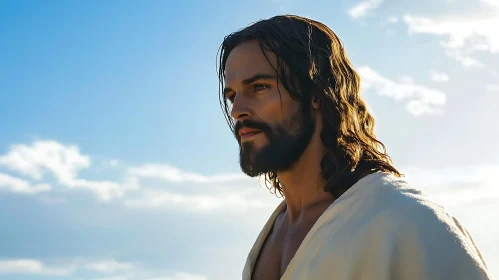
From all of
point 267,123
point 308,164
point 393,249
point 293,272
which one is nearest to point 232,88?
point 267,123

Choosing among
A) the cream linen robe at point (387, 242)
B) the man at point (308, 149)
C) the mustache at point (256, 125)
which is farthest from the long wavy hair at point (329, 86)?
the cream linen robe at point (387, 242)

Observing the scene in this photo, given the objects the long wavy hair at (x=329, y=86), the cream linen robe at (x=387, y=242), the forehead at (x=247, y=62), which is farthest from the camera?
the forehead at (x=247, y=62)

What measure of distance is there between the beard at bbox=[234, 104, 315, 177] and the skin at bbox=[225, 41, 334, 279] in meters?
0.03

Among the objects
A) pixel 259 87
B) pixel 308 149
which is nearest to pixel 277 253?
pixel 308 149

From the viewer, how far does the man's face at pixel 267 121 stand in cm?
493

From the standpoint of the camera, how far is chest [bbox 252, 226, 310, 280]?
16.0ft

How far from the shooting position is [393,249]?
369 cm

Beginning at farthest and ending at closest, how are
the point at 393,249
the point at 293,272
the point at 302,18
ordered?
the point at 302,18
the point at 293,272
the point at 393,249

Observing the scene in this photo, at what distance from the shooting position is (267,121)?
16.2ft

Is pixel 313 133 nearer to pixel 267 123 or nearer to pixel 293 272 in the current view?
pixel 267 123

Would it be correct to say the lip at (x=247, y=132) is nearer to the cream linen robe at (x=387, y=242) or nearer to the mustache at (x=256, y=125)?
the mustache at (x=256, y=125)

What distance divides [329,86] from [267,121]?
58 centimetres

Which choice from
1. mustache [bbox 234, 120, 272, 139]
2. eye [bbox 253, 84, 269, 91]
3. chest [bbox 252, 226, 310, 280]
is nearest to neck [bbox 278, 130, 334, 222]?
chest [bbox 252, 226, 310, 280]

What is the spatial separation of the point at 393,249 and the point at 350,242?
0.25 meters
